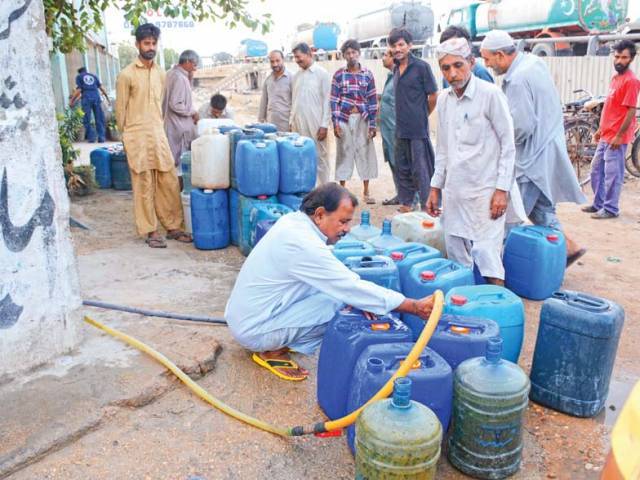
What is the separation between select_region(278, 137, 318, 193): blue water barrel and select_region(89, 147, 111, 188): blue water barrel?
3986 mm

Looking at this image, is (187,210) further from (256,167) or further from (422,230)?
(422,230)

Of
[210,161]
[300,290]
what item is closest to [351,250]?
[300,290]

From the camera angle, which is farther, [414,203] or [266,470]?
[414,203]

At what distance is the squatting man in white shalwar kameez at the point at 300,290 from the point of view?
2904 mm

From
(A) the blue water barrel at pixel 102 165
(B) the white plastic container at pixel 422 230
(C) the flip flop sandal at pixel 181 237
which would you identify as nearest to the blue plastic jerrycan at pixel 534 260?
(B) the white plastic container at pixel 422 230

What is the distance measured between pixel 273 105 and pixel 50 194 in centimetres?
491

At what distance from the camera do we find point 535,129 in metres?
4.64

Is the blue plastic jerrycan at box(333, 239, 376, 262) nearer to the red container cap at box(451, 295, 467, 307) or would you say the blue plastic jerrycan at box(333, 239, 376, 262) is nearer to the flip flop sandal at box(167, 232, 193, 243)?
the red container cap at box(451, 295, 467, 307)

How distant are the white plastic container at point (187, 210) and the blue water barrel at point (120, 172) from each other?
275cm

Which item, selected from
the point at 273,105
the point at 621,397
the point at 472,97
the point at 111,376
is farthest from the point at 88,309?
the point at 273,105

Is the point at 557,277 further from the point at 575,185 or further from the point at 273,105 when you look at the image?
the point at 273,105

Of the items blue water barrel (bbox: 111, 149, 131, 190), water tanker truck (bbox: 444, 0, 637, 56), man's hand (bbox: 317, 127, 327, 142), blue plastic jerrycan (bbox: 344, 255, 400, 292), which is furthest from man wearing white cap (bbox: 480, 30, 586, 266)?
water tanker truck (bbox: 444, 0, 637, 56)

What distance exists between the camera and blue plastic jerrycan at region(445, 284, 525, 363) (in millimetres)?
3195

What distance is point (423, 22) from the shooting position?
80.8 ft
